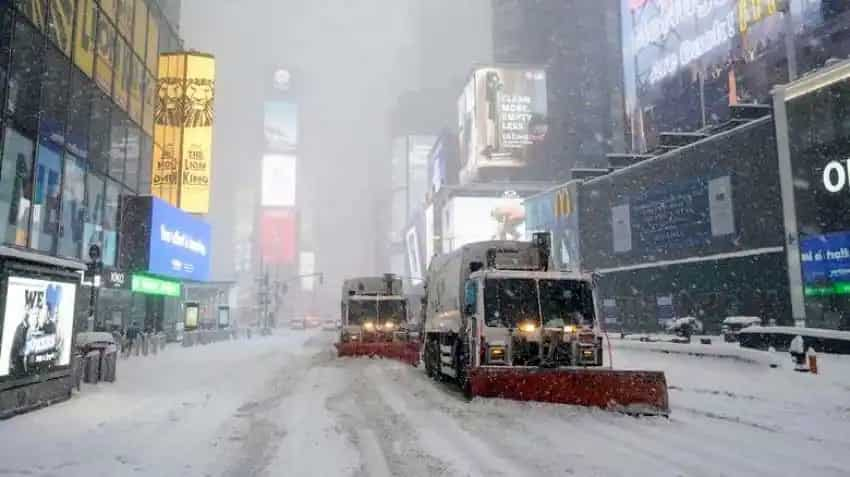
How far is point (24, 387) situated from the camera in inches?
404

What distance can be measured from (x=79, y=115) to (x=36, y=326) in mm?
20507

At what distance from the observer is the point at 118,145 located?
32.4 metres

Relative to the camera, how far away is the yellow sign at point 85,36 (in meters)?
26.8

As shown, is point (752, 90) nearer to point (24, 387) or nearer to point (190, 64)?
point (190, 64)

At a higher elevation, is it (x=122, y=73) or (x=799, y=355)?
(x=122, y=73)

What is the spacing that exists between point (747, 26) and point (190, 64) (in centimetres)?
3726

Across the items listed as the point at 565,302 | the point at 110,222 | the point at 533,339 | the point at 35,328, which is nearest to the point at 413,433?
the point at 533,339

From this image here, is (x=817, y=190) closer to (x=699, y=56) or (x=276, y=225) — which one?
(x=699, y=56)

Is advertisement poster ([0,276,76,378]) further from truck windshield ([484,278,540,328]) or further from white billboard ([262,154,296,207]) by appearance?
white billboard ([262,154,296,207])

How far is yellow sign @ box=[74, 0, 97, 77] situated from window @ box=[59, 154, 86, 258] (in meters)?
4.29

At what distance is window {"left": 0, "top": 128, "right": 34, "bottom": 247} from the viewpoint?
21562 millimetres

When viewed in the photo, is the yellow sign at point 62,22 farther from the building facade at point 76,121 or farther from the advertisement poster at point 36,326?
the advertisement poster at point 36,326

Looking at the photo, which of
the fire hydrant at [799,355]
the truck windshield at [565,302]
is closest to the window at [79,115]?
the truck windshield at [565,302]

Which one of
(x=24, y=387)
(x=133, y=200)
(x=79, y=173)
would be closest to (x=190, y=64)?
(x=133, y=200)
